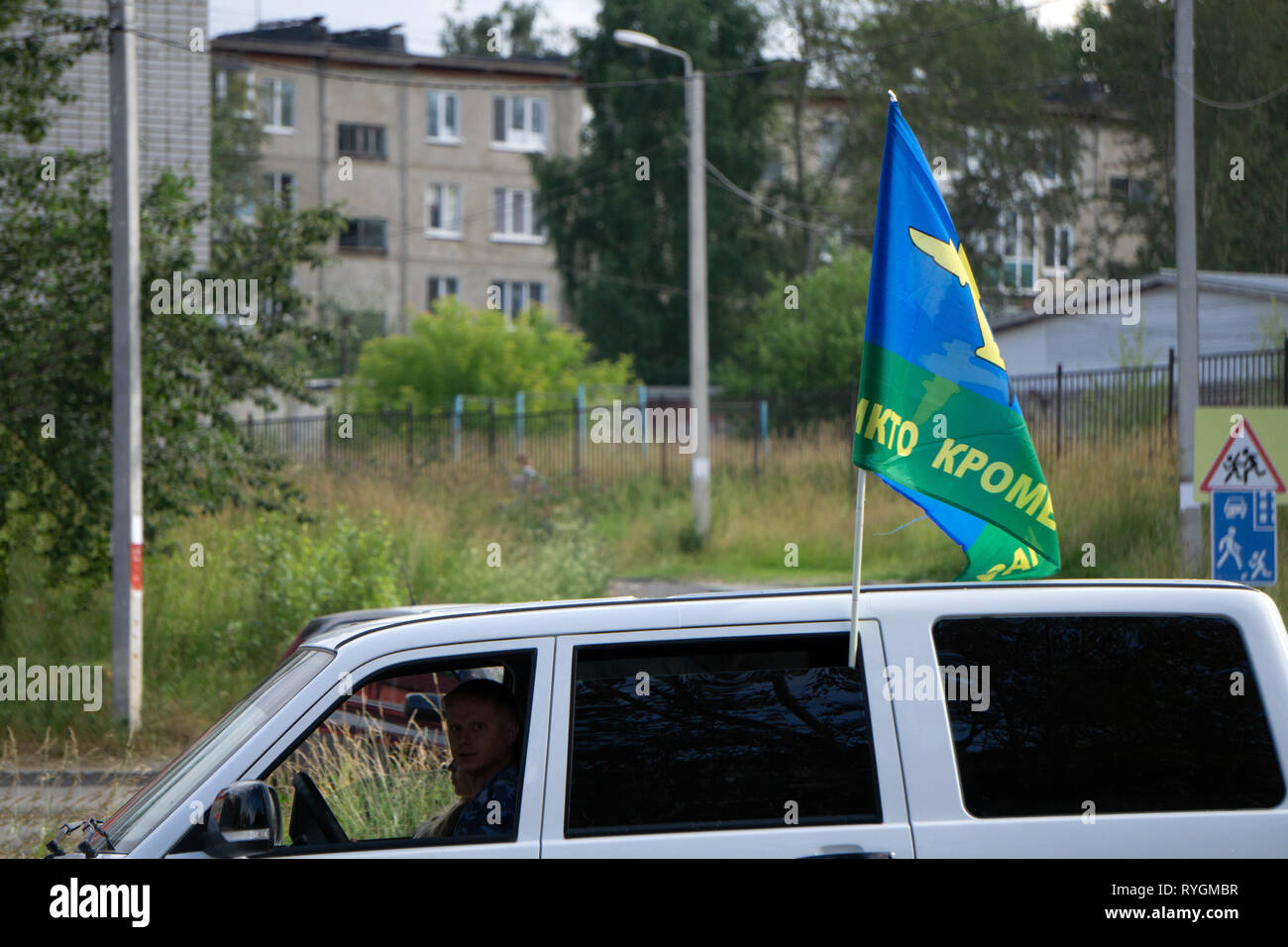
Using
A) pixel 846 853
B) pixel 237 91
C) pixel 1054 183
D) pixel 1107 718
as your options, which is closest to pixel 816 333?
pixel 1054 183

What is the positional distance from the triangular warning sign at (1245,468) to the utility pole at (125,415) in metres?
8.40

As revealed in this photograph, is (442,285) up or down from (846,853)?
→ up

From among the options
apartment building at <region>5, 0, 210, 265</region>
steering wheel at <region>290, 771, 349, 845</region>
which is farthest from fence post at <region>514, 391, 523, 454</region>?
steering wheel at <region>290, 771, 349, 845</region>

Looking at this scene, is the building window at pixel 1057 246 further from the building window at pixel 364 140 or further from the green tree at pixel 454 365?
the building window at pixel 364 140

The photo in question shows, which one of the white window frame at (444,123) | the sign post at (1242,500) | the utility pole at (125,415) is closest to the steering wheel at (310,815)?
the utility pole at (125,415)

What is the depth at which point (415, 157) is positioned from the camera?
52312 millimetres

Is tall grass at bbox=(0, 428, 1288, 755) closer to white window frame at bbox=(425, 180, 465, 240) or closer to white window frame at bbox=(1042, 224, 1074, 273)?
white window frame at bbox=(1042, 224, 1074, 273)

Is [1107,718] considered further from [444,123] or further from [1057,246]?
[444,123]

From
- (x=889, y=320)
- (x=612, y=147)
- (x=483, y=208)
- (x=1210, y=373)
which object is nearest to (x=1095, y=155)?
(x=1210, y=373)

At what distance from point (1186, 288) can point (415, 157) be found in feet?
138

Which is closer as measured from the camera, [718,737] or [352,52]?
[718,737]

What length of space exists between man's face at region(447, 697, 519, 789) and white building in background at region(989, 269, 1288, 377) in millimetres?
16983

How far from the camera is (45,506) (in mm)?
12367

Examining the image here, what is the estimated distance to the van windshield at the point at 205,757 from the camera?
3.36m
